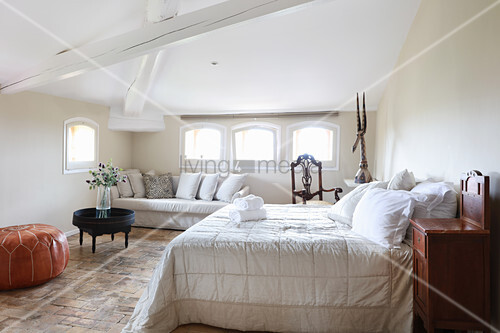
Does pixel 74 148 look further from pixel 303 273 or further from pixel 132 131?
pixel 303 273

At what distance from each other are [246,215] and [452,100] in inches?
75.5

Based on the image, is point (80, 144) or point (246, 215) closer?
point (246, 215)

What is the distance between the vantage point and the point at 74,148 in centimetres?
500

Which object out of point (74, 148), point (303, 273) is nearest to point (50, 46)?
point (74, 148)

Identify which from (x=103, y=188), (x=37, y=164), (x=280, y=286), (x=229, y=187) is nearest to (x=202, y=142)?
(x=229, y=187)

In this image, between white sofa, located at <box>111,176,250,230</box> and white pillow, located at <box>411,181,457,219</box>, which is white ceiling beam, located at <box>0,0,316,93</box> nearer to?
white pillow, located at <box>411,181,457,219</box>

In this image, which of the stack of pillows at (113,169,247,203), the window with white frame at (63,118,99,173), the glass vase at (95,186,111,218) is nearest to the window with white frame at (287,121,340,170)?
the stack of pillows at (113,169,247,203)

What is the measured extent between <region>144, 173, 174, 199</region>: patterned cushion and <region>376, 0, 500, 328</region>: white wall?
3776 mm

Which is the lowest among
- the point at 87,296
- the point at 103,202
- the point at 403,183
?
the point at 87,296

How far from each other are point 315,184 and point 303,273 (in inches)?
147

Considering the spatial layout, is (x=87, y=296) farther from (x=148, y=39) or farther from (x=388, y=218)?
(x=388, y=218)

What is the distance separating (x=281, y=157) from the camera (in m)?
5.82

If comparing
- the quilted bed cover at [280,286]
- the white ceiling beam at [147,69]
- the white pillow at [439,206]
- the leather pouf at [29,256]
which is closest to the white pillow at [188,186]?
the white ceiling beam at [147,69]

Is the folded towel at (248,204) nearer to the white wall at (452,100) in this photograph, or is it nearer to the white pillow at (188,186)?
the white wall at (452,100)
